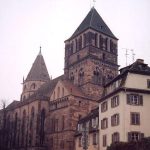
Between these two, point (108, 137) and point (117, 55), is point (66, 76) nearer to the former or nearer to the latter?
point (117, 55)

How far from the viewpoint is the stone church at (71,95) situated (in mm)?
67625

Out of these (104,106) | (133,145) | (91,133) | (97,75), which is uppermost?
(97,75)

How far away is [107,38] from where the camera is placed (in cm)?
7881

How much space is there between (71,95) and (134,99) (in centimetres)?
2111

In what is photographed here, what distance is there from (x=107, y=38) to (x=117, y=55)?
449 cm

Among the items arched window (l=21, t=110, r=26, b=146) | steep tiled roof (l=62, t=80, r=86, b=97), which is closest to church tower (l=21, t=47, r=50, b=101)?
arched window (l=21, t=110, r=26, b=146)

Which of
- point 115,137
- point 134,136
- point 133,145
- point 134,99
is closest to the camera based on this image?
point 133,145

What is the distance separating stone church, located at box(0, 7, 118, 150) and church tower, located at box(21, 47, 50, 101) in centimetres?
1488

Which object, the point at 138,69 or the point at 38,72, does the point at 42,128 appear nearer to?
the point at 138,69

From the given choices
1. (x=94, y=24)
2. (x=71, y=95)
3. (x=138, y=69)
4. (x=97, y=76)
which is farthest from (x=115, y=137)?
(x=94, y=24)

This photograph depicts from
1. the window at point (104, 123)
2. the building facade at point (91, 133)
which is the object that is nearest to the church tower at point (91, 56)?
the building facade at point (91, 133)

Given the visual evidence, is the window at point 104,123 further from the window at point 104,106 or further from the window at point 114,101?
the window at point 114,101

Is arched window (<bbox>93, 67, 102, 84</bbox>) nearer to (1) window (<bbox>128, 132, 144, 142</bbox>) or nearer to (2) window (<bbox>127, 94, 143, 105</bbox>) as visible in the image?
(2) window (<bbox>127, 94, 143, 105</bbox>)

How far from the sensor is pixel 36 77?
10156 cm
